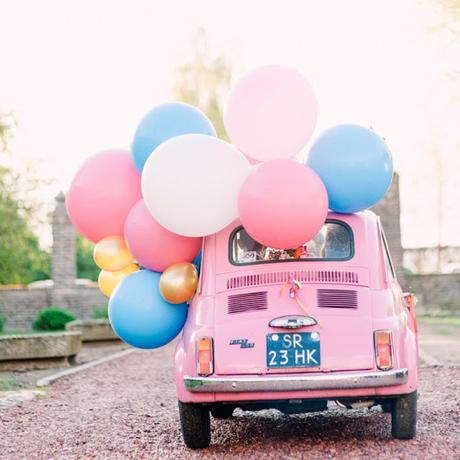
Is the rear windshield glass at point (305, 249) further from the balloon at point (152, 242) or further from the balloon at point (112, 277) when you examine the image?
the balloon at point (112, 277)

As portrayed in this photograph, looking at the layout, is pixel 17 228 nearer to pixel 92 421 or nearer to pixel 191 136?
pixel 92 421

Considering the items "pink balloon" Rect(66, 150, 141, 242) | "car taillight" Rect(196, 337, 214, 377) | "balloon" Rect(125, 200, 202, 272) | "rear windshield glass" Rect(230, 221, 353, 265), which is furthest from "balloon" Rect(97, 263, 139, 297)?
"car taillight" Rect(196, 337, 214, 377)

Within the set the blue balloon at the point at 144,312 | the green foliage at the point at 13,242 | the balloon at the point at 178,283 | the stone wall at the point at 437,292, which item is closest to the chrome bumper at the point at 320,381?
the balloon at the point at 178,283

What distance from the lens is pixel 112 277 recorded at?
8094 millimetres

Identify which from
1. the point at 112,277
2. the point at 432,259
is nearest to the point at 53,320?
the point at 112,277

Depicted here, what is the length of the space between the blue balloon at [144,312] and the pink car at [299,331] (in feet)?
1.00

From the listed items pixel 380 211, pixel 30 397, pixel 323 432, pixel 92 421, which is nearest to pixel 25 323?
pixel 380 211

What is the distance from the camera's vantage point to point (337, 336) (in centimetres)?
633

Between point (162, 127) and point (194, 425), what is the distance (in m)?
2.41

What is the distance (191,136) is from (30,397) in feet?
17.4

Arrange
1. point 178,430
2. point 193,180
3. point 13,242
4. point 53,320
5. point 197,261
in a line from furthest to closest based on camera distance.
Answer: point 13,242 → point 53,320 → point 178,430 → point 197,261 → point 193,180

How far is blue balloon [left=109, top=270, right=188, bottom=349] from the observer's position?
709cm

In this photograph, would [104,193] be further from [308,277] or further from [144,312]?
[308,277]

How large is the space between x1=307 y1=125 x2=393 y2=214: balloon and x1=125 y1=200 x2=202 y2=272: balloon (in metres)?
1.27
